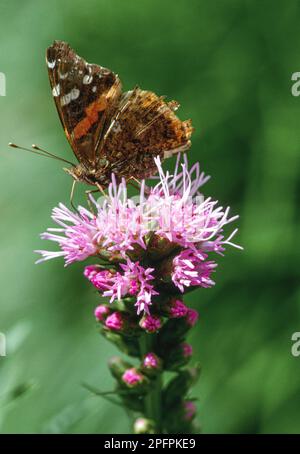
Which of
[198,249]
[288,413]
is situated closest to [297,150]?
[288,413]

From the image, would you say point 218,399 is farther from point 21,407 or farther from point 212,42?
point 212,42

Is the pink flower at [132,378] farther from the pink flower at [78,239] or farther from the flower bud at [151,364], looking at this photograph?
the pink flower at [78,239]

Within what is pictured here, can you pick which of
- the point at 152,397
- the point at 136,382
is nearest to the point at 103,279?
the point at 136,382

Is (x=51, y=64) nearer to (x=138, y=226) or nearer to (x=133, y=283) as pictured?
(x=138, y=226)

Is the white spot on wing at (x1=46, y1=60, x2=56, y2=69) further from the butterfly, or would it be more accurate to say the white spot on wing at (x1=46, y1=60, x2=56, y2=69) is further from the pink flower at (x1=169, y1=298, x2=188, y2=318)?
the pink flower at (x1=169, y1=298, x2=188, y2=318)
